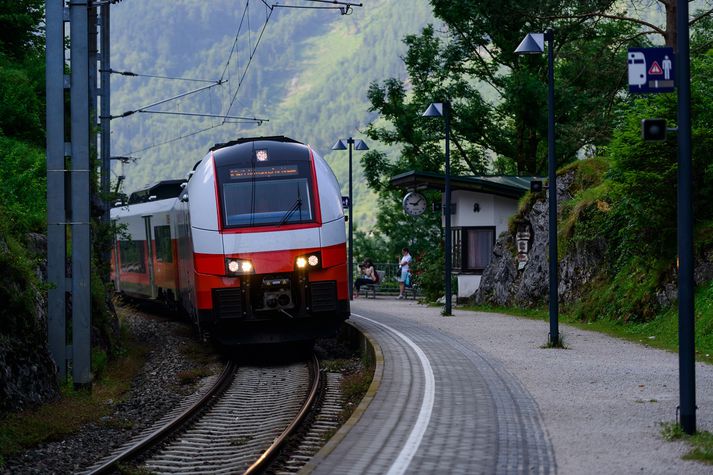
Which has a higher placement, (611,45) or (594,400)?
(611,45)

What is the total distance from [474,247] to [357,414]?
2542 cm

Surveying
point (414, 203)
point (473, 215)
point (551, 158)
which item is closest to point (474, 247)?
point (473, 215)

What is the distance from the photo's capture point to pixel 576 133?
106ft

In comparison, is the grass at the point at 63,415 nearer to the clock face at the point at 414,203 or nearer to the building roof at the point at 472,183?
the building roof at the point at 472,183

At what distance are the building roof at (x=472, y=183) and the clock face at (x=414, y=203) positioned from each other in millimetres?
401

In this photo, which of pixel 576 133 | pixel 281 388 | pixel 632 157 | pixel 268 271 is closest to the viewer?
pixel 281 388

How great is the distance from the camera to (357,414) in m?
11.8

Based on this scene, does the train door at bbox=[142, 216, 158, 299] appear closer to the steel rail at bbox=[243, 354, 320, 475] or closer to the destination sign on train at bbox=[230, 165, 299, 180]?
the destination sign on train at bbox=[230, 165, 299, 180]

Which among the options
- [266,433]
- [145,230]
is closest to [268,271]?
[266,433]

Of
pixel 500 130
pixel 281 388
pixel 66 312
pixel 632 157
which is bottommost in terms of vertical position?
pixel 281 388

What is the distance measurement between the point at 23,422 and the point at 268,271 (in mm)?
6526

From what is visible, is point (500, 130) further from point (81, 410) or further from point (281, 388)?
point (81, 410)

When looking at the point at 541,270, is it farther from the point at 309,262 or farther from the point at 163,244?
the point at 309,262

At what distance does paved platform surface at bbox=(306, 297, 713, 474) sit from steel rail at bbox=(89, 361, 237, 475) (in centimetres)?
216
